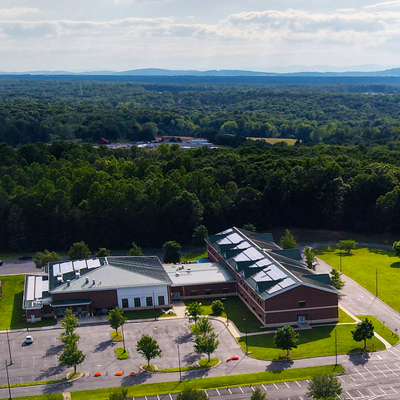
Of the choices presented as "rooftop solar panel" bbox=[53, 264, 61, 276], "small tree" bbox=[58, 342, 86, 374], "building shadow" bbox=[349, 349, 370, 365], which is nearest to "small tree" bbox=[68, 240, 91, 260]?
"rooftop solar panel" bbox=[53, 264, 61, 276]

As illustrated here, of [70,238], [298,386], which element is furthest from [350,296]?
[70,238]

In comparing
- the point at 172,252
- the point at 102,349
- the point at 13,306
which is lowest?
the point at 13,306

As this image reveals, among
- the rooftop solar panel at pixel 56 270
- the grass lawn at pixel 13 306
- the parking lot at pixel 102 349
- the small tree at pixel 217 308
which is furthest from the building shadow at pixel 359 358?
the rooftop solar panel at pixel 56 270

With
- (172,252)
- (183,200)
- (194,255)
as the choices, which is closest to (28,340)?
(172,252)

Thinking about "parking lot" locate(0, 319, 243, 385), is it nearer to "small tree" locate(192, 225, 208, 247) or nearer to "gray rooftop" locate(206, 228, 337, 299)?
"gray rooftop" locate(206, 228, 337, 299)

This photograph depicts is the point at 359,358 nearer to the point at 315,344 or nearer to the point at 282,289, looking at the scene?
the point at 315,344

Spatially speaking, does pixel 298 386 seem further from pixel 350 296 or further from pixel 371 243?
pixel 371 243

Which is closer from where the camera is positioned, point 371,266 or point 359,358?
point 359,358
